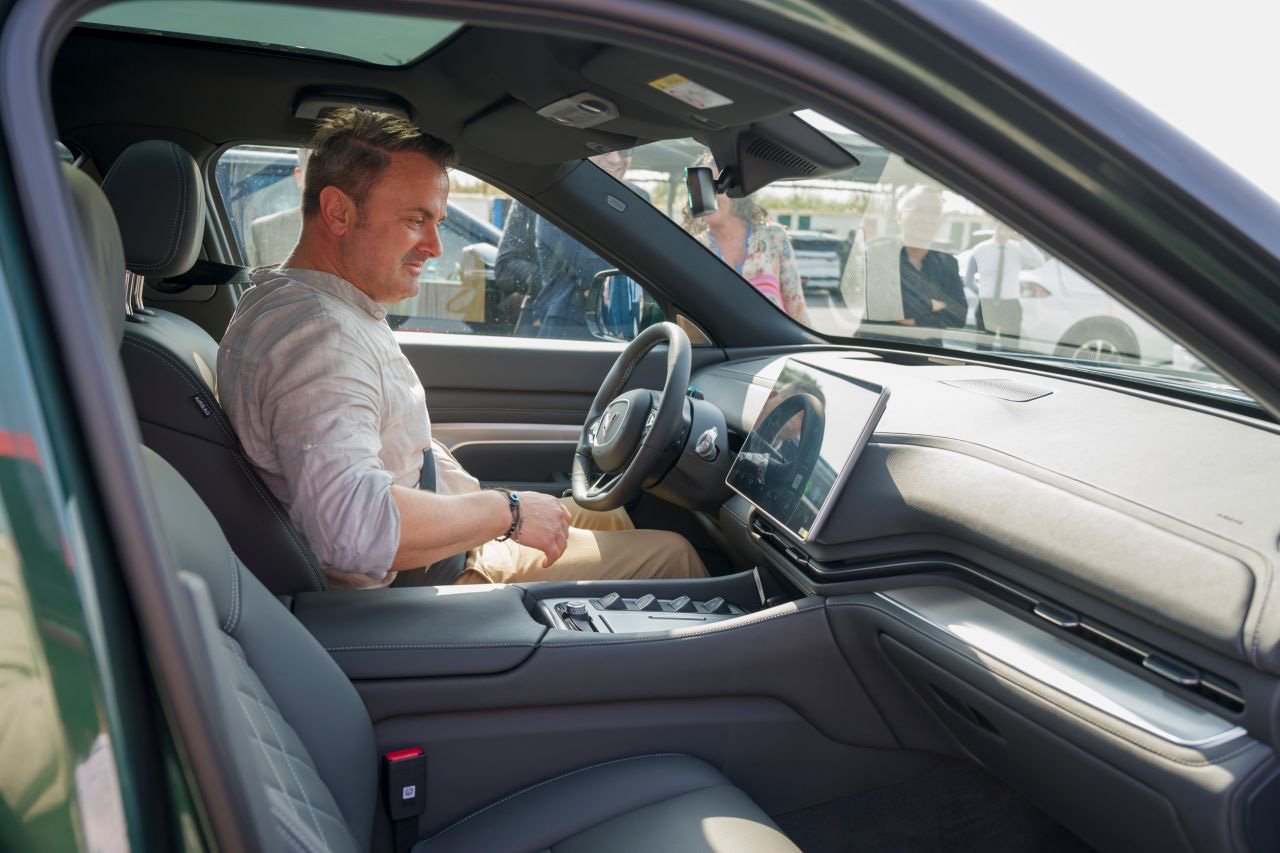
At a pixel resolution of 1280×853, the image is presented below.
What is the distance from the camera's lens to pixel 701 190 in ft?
8.45

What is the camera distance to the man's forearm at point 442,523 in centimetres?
183

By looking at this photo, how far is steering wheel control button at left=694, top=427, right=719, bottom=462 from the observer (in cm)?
234

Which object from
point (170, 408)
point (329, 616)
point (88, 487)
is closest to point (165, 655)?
point (88, 487)

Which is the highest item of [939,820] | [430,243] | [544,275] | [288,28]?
[288,28]

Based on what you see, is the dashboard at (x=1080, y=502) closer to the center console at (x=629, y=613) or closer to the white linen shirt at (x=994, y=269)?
the center console at (x=629, y=613)

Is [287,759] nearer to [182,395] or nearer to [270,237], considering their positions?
[182,395]

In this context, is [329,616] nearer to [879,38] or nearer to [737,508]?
[737,508]

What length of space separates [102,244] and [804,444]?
1.39m

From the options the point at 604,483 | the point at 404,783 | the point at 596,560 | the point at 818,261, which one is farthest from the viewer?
the point at 818,261

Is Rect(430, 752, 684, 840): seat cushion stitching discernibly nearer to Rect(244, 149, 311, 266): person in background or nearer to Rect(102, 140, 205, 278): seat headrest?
Rect(102, 140, 205, 278): seat headrest

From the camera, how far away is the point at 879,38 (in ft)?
2.43

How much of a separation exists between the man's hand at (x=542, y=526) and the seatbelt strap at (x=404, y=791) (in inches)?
21.8

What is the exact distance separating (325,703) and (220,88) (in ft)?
5.70

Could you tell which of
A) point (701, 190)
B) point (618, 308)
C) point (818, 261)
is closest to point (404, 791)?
point (701, 190)
